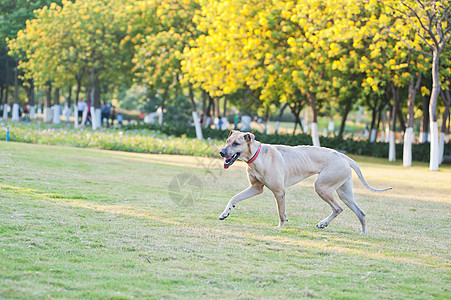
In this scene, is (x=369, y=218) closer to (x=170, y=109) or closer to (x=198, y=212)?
(x=198, y=212)

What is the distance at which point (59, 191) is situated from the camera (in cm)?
1116

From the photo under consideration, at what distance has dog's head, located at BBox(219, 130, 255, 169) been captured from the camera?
8445 mm

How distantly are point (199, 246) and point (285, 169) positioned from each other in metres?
2.45

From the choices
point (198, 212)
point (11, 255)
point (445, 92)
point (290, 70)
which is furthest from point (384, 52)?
point (11, 255)

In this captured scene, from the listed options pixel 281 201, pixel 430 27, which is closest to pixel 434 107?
pixel 430 27

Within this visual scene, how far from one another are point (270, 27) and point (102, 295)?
Result: 22601 millimetres

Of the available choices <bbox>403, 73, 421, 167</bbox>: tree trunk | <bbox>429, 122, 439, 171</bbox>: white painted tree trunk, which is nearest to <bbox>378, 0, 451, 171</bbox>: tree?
<bbox>429, 122, 439, 171</bbox>: white painted tree trunk

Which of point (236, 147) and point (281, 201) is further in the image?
point (281, 201)

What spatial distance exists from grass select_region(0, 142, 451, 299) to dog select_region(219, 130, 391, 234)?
461mm

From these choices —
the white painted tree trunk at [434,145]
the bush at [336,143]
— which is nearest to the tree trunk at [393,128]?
the bush at [336,143]

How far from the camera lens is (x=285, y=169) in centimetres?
903

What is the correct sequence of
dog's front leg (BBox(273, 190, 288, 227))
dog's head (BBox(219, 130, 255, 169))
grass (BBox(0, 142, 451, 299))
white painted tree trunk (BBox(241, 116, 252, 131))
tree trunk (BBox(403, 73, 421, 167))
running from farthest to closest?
white painted tree trunk (BBox(241, 116, 252, 131))
tree trunk (BBox(403, 73, 421, 167))
dog's front leg (BBox(273, 190, 288, 227))
dog's head (BBox(219, 130, 255, 169))
grass (BBox(0, 142, 451, 299))

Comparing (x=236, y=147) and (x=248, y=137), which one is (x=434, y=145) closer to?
(x=248, y=137)

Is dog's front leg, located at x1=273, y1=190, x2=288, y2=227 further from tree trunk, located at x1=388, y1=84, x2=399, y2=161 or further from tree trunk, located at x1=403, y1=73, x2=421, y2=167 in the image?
tree trunk, located at x1=388, y1=84, x2=399, y2=161
